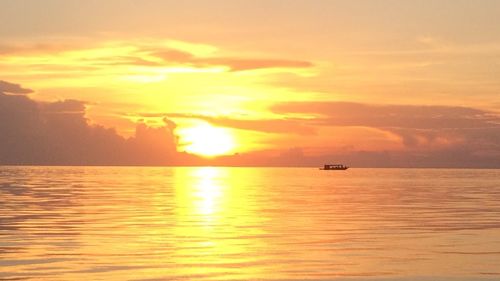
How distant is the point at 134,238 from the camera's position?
3703cm

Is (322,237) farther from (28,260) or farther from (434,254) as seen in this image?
(28,260)

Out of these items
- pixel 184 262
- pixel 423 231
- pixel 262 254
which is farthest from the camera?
pixel 423 231

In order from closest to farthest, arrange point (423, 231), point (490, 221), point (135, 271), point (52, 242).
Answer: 1. point (135, 271)
2. point (52, 242)
3. point (423, 231)
4. point (490, 221)

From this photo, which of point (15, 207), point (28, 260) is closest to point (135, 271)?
point (28, 260)

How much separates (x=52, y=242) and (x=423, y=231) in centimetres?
2004

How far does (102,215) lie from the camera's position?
53062 mm

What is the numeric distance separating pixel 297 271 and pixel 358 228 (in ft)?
57.0

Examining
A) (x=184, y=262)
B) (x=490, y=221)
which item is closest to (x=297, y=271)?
(x=184, y=262)

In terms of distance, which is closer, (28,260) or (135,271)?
(135,271)

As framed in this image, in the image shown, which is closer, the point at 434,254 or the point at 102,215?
the point at 434,254

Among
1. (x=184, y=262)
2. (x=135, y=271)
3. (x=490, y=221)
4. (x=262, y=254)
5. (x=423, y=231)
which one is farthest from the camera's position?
(x=490, y=221)

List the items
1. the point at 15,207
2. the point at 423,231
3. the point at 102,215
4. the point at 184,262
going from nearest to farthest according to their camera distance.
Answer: the point at 184,262
the point at 423,231
the point at 102,215
the point at 15,207

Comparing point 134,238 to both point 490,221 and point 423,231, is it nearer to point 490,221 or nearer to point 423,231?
point 423,231

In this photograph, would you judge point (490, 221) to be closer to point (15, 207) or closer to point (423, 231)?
point (423, 231)
